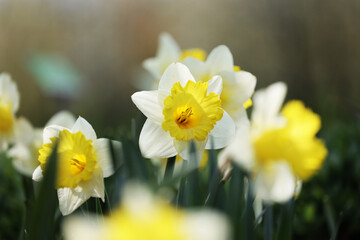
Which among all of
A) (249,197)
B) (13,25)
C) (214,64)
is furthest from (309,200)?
(13,25)

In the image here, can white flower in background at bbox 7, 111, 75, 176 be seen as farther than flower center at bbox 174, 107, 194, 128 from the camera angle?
Yes

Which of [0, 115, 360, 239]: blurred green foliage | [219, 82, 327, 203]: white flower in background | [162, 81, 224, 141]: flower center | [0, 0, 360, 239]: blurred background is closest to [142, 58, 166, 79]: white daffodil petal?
[0, 115, 360, 239]: blurred green foliage

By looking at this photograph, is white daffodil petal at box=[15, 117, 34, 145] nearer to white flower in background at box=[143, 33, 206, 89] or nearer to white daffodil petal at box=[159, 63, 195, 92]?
white flower in background at box=[143, 33, 206, 89]

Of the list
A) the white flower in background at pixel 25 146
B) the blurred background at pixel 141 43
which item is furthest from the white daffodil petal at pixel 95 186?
the blurred background at pixel 141 43

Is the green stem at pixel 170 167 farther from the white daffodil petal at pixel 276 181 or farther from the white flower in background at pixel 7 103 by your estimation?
the white flower in background at pixel 7 103

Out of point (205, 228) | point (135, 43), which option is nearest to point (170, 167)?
point (205, 228)
